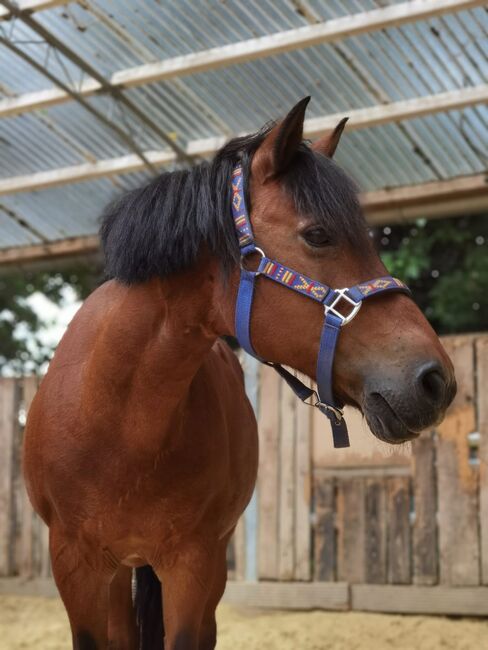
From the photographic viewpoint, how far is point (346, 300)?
2.55 metres

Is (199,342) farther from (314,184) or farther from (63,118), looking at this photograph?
(63,118)

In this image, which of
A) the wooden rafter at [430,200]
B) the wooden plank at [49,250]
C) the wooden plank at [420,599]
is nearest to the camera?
the wooden plank at [420,599]

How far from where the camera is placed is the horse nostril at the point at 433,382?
7.80 ft

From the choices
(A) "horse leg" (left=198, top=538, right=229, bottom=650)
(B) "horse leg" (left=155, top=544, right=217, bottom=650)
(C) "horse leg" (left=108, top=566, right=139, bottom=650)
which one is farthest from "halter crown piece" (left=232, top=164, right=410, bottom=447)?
(C) "horse leg" (left=108, top=566, right=139, bottom=650)

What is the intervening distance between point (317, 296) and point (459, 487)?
15.3ft

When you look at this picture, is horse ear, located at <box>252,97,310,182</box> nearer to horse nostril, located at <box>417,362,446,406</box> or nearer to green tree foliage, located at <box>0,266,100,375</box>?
horse nostril, located at <box>417,362,446,406</box>

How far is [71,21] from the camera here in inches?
282

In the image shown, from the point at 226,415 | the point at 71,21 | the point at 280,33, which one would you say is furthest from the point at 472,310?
the point at 226,415

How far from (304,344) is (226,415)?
1.08 metres

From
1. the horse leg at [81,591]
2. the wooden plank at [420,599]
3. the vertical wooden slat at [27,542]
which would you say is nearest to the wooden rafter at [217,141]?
the vertical wooden slat at [27,542]

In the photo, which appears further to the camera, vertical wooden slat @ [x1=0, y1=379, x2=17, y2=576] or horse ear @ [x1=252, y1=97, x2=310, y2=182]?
vertical wooden slat @ [x1=0, y1=379, x2=17, y2=576]

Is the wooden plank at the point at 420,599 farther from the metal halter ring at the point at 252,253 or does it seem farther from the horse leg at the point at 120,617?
the metal halter ring at the point at 252,253

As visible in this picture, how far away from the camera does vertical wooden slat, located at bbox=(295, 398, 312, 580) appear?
7309mm

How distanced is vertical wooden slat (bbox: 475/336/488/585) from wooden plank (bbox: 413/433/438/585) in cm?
35
